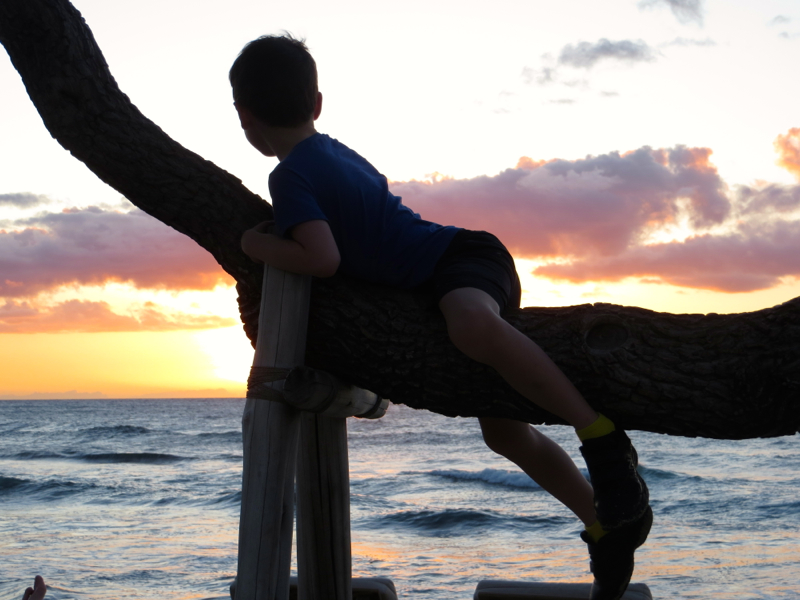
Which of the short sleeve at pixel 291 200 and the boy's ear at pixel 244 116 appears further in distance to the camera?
the boy's ear at pixel 244 116

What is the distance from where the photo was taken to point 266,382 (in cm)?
214

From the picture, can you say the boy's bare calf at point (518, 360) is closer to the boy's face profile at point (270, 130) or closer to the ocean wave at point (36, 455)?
the boy's face profile at point (270, 130)

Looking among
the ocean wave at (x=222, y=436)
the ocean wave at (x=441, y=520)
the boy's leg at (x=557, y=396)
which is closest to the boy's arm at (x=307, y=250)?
the boy's leg at (x=557, y=396)

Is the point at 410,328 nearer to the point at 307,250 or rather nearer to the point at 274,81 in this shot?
the point at 307,250

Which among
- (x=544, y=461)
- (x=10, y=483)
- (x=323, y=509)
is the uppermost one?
(x=544, y=461)

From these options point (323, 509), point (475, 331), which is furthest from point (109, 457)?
point (475, 331)

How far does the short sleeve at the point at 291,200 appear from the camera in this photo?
2074 millimetres

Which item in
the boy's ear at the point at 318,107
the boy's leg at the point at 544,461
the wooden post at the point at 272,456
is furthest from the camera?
the boy's leg at the point at 544,461

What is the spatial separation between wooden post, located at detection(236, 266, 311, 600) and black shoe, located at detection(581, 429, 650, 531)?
0.93 m

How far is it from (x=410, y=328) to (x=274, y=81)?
93 cm

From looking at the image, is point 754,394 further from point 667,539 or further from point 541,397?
point 667,539

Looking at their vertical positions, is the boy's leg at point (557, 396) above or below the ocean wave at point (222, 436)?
above

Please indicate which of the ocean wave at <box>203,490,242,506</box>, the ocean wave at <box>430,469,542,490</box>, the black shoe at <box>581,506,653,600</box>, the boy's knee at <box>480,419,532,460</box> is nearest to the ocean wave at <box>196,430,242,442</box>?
the ocean wave at <box>430,469,542,490</box>

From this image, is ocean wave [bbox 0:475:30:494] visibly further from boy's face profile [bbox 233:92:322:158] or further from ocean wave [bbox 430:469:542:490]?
boy's face profile [bbox 233:92:322:158]
